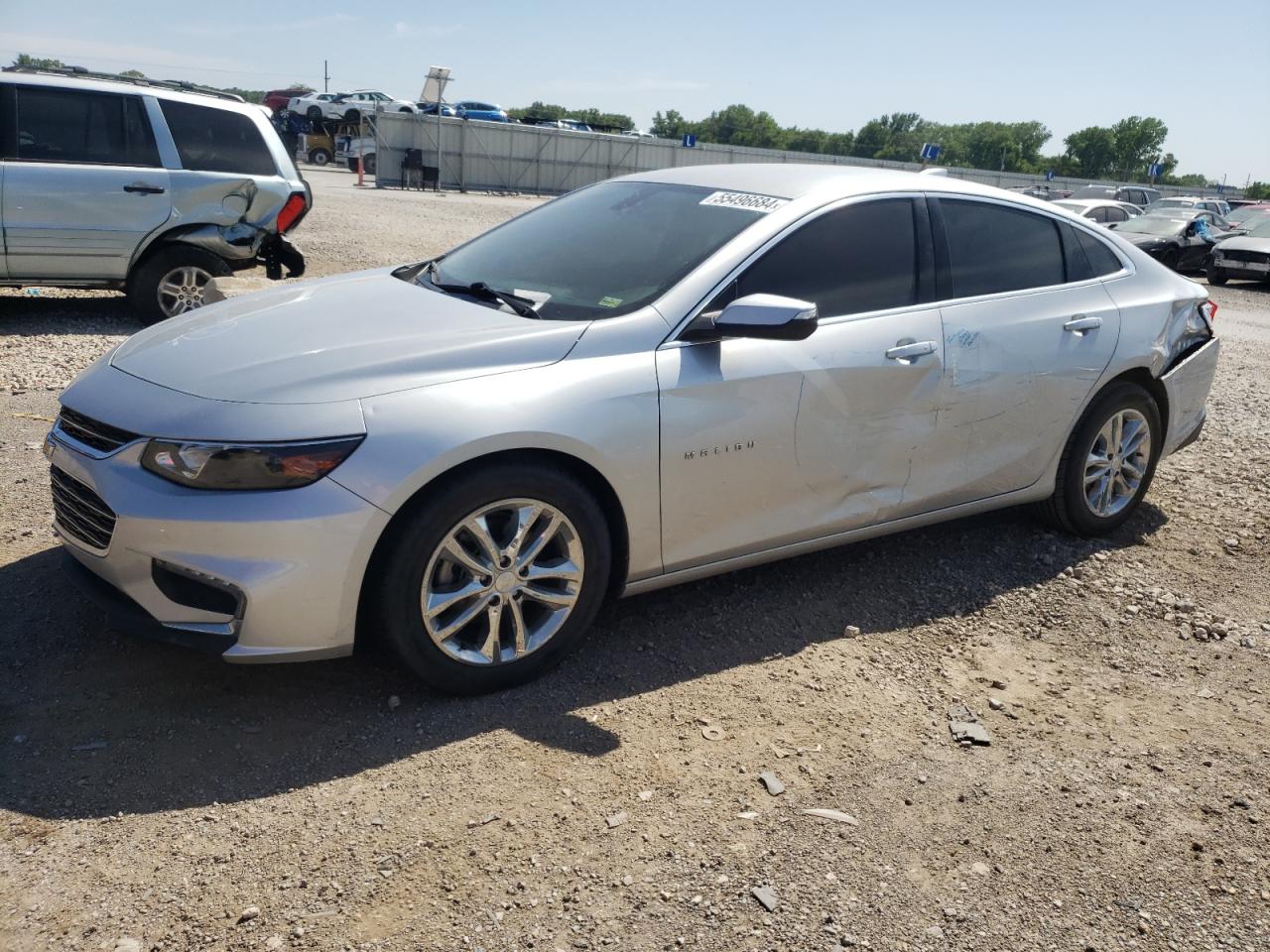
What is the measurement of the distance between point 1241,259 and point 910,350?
2023 centimetres

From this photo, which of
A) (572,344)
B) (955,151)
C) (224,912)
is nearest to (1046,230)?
(572,344)

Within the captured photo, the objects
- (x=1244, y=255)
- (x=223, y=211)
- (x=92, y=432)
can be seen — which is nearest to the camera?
(x=92, y=432)

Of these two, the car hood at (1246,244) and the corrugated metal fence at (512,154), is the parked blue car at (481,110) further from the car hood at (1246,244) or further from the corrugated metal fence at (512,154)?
the car hood at (1246,244)

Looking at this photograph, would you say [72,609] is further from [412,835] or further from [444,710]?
[412,835]

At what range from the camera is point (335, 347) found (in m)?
3.36

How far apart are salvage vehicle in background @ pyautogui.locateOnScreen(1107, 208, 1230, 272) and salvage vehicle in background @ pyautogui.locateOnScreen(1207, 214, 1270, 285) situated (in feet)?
1.56

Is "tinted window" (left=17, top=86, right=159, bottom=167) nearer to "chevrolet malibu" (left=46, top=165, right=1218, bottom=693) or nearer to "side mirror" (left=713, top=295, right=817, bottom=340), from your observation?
"chevrolet malibu" (left=46, top=165, right=1218, bottom=693)

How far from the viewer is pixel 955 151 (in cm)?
14300

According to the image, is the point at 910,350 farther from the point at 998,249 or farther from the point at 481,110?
the point at 481,110

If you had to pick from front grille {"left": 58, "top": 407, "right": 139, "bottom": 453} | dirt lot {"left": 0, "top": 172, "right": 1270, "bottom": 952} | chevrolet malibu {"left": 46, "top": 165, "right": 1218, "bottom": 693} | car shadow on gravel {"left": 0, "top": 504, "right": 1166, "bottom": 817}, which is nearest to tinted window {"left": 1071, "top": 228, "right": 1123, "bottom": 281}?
chevrolet malibu {"left": 46, "top": 165, "right": 1218, "bottom": 693}

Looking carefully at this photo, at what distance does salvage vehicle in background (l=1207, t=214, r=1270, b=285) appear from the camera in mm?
20531

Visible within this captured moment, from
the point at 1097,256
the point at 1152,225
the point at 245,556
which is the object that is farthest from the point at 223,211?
the point at 1152,225

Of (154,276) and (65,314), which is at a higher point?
(154,276)

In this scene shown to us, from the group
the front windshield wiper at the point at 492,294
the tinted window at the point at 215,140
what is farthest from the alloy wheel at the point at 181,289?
the front windshield wiper at the point at 492,294
